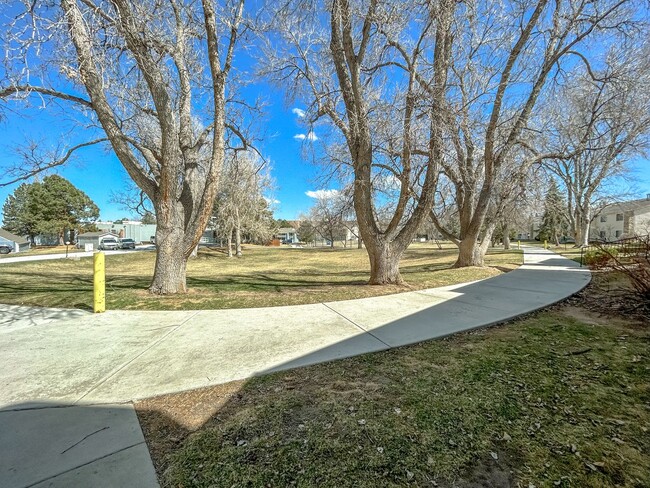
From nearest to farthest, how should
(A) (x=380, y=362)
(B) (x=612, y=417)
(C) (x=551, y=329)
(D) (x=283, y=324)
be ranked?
1. (B) (x=612, y=417)
2. (A) (x=380, y=362)
3. (C) (x=551, y=329)
4. (D) (x=283, y=324)

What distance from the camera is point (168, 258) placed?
22.1 feet

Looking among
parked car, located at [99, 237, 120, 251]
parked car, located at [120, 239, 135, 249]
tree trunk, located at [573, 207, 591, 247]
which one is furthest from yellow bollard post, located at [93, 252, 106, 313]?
parked car, located at [99, 237, 120, 251]

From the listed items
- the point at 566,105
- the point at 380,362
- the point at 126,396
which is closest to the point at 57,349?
the point at 126,396

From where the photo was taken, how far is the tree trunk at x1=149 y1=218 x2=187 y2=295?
6664mm

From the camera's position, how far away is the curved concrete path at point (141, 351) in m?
1.86

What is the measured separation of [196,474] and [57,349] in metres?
3.16

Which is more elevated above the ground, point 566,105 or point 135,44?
point 566,105

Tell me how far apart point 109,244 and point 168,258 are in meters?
37.5

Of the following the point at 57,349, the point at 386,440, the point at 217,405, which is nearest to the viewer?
the point at 386,440

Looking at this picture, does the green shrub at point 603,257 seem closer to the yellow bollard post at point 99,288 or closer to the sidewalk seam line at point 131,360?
the sidewalk seam line at point 131,360

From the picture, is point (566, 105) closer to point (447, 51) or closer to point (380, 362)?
point (447, 51)

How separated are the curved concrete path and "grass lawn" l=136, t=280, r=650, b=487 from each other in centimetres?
26

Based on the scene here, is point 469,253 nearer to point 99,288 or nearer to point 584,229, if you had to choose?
point 99,288

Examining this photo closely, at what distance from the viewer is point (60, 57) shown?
4895 mm
